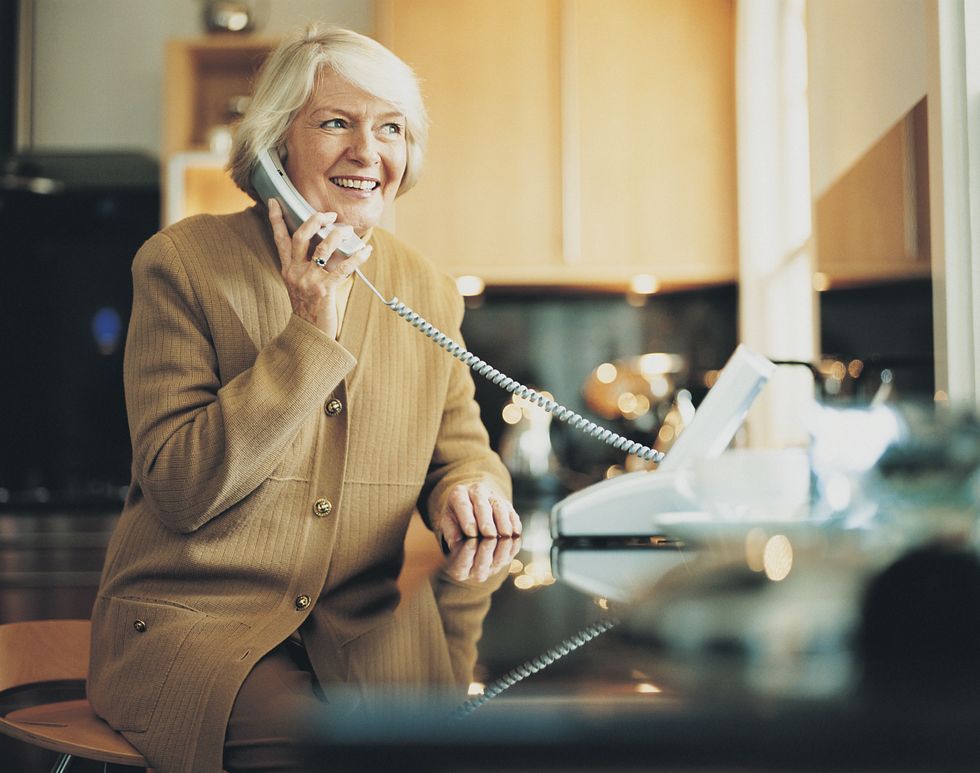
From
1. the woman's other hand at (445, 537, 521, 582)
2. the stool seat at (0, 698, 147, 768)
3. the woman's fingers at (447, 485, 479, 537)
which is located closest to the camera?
the stool seat at (0, 698, 147, 768)

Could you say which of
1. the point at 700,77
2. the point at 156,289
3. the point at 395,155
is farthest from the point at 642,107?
the point at 156,289

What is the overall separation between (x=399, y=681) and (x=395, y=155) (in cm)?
98

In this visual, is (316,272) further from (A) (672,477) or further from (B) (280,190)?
(A) (672,477)

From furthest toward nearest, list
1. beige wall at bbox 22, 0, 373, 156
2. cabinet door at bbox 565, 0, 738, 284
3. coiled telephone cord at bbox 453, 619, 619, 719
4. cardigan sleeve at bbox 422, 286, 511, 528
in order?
beige wall at bbox 22, 0, 373, 156, cabinet door at bbox 565, 0, 738, 284, cardigan sleeve at bbox 422, 286, 511, 528, coiled telephone cord at bbox 453, 619, 619, 719

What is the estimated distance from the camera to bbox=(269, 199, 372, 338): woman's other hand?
3.59 feet

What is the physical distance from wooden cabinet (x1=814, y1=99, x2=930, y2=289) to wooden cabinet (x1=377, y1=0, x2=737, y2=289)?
1.09m

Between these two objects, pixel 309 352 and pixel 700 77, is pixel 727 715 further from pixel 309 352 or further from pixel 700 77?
pixel 700 77

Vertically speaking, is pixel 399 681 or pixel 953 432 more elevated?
pixel 953 432

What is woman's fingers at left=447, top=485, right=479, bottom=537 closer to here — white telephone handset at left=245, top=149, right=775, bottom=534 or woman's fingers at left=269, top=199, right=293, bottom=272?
white telephone handset at left=245, top=149, right=775, bottom=534

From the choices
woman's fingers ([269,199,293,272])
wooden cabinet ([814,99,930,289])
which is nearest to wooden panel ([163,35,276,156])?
wooden cabinet ([814,99,930,289])

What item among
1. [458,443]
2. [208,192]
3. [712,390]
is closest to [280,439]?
[458,443]

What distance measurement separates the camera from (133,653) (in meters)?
1.00

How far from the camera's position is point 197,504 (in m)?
1.05

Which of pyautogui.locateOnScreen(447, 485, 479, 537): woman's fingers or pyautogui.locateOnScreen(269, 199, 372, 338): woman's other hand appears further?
pyautogui.locateOnScreen(447, 485, 479, 537): woman's fingers
